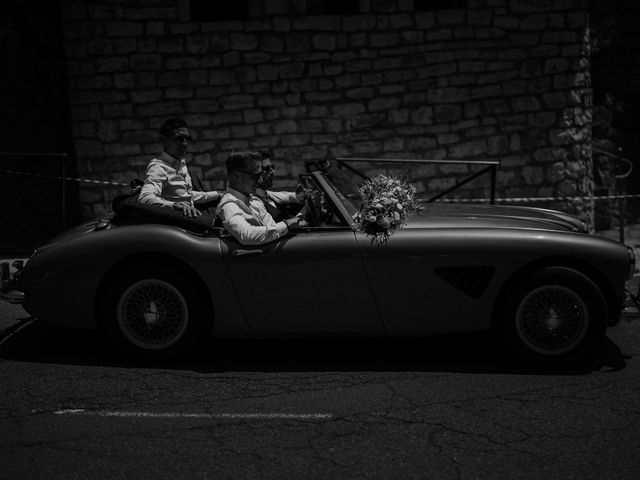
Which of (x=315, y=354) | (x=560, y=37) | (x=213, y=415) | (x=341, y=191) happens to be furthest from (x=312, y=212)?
(x=560, y=37)

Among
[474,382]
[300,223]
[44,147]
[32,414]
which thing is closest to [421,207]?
[300,223]

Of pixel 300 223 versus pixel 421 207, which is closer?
pixel 300 223

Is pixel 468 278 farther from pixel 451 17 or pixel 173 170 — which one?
pixel 451 17

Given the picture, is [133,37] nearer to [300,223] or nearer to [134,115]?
[134,115]

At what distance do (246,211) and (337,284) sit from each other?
0.79 m

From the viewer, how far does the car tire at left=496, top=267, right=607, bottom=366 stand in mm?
5586

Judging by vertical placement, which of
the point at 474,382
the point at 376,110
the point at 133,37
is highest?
the point at 133,37

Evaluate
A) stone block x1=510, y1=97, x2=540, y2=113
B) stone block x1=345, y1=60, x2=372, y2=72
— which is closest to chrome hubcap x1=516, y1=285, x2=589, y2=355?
stone block x1=345, y1=60, x2=372, y2=72

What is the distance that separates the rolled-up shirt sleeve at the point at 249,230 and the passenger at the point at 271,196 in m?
0.41

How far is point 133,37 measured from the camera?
1226cm

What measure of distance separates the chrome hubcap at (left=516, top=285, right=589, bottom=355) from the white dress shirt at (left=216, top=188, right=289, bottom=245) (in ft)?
5.16

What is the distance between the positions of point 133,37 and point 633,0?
27.4 ft

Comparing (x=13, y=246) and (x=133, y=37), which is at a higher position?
(x=133, y=37)

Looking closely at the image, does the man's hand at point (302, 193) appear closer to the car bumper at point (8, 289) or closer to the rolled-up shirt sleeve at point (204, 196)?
the rolled-up shirt sleeve at point (204, 196)
